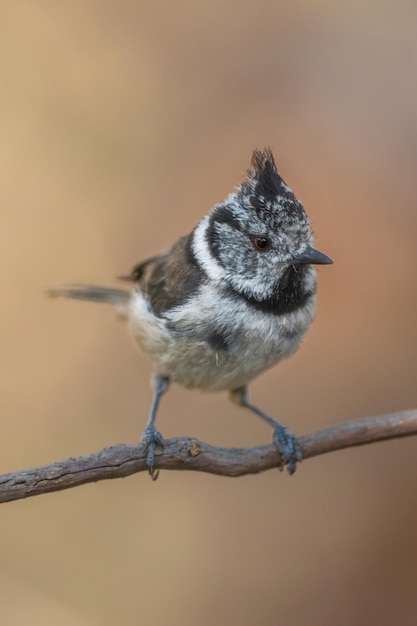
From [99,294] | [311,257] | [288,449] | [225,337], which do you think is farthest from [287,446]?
[99,294]

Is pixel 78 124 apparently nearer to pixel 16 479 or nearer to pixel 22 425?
pixel 22 425

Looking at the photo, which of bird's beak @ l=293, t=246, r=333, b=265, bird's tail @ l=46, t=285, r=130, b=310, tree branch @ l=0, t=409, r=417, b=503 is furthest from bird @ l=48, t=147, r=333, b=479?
bird's tail @ l=46, t=285, r=130, b=310

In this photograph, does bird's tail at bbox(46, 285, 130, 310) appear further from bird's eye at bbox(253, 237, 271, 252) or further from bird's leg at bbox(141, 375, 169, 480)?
bird's eye at bbox(253, 237, 271, 252)

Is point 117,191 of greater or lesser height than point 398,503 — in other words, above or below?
above

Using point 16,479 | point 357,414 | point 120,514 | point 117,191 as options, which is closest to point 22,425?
point 120,514

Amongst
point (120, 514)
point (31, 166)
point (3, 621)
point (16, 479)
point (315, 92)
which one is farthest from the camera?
point (315, 92)

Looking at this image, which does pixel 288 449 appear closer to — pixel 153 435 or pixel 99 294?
pixel 153 435
